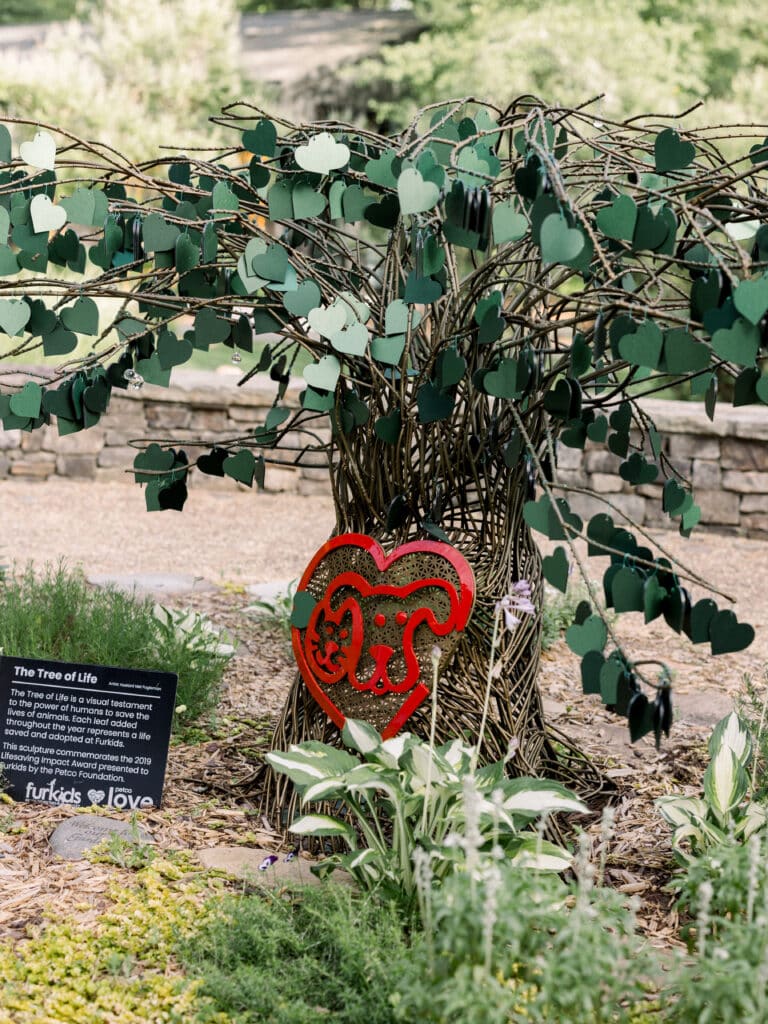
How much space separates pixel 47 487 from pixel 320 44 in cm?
1092

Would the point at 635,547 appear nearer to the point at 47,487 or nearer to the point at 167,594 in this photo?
the point at 167,594

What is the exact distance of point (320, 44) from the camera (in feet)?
52.1

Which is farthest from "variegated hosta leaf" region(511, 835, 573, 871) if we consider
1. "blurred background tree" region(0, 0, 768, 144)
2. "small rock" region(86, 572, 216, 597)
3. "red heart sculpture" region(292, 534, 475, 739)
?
"blurred background tree" region(0, 0, 768, 144)

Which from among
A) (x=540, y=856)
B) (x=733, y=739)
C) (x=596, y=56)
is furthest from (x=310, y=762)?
(x=596, y=56)

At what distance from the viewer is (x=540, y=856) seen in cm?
198

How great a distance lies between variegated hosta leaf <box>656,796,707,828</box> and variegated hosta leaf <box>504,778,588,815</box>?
0.31 metres

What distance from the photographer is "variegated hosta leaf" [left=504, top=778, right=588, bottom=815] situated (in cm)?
204

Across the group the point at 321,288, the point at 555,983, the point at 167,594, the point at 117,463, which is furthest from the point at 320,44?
the point at 555,983

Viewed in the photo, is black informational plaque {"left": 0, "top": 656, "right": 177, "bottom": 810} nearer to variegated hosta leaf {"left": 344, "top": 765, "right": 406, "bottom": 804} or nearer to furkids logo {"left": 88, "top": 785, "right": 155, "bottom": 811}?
furkids logo {"left": 88, "top": 785, "right": 155, "bottom": 811}

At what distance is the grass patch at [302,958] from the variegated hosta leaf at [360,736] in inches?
10.5

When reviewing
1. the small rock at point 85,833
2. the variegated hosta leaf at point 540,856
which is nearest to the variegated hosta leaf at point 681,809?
the variegated hosta leaf at point 540,856

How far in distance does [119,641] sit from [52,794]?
701mm

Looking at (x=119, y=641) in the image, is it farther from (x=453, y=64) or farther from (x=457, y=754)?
(x=453, y=64)

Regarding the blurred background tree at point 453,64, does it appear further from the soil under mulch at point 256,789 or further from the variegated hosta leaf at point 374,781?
the variegated hosta leaf at point 374,781
